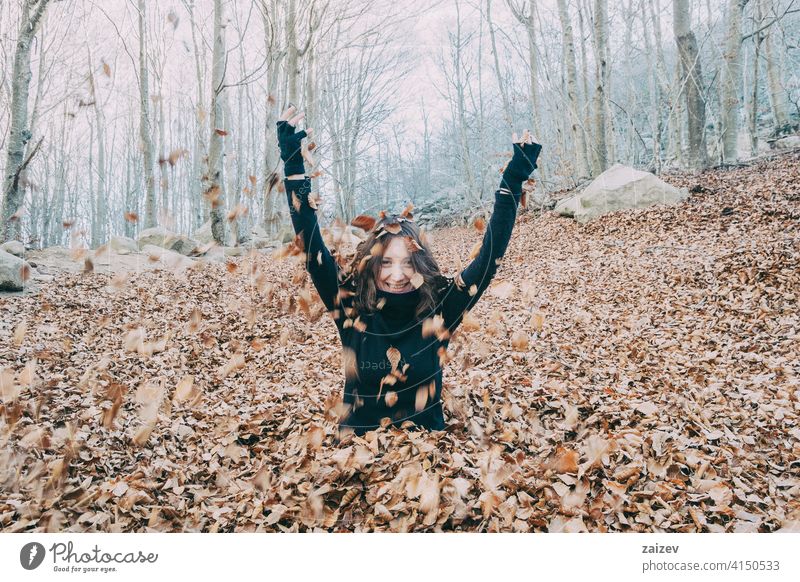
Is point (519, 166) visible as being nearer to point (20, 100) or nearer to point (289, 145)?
point (289, 145)

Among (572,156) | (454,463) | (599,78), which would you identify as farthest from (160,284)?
(572,156)

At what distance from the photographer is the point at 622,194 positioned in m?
8.88

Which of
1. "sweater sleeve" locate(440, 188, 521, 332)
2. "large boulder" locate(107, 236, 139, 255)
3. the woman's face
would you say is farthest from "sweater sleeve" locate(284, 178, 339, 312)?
"large boulder" locate(107, 236, 139, 255)

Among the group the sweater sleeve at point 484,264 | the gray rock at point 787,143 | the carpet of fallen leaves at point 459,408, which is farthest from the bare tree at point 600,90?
the sweater sleeve at point 484,264

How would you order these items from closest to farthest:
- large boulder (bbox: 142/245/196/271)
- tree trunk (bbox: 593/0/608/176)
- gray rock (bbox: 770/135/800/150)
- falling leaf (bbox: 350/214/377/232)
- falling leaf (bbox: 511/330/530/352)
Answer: falling leaf (bbox: 350/214/377/232)
falling leaf (bbox: 511/330/530/352)
large boulder (bbox: 142/245/196/271)
tree trunk (bbox: 593/0/608/176)
gray rock (bbox: 770/135/800/150)

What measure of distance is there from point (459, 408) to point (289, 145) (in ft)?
6.49

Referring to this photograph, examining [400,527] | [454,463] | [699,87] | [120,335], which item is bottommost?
[400,527]

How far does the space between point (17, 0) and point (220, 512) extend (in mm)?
9507

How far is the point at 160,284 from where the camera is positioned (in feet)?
23.0

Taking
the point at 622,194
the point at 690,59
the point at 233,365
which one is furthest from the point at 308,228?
the point at 690,59

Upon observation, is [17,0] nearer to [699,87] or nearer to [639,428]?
[639,428]

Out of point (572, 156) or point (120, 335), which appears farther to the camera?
point (572, 156)

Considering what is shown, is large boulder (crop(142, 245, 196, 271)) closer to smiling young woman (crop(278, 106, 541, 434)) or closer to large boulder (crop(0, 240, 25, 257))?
large boulder (crop(0, 240, 25, 257))

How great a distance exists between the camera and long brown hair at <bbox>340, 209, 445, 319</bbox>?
228 cm
